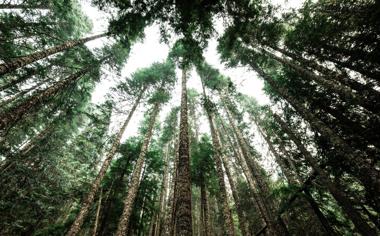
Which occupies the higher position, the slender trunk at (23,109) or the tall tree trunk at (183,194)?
the slender trunk at (23,109)

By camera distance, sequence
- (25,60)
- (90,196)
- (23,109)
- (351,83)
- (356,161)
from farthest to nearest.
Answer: (90,196), (351,83), (25,60), (23,109), (356,161)

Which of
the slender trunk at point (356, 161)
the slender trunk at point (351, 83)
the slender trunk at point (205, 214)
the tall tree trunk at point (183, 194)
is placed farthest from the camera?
the slender trunk at point (205, 214)

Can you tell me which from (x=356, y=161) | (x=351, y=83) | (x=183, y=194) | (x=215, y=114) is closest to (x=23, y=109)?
(x=183, y=194)

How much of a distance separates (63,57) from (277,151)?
2039 cm

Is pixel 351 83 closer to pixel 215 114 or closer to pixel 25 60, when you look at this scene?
pixel 215 114

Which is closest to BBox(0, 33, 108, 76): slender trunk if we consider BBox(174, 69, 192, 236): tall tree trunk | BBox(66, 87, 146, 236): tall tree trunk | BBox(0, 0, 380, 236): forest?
BBox(0, 0, 380, 236): forest

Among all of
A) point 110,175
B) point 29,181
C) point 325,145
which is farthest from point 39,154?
point 325,145

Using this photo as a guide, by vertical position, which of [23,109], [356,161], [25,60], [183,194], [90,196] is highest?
[25,60]

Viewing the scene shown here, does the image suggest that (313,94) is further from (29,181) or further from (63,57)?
(63,57)

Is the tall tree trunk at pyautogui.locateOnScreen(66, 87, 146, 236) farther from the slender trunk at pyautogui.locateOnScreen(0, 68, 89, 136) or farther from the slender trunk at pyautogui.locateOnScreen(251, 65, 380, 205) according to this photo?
the slender trunk at pyautogui.locateOnScreen(251, 65, 380, 205)

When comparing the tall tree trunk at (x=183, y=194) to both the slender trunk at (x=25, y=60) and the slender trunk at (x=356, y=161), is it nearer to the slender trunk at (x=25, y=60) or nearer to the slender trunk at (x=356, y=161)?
the slender trunk at (x=356, y=161)

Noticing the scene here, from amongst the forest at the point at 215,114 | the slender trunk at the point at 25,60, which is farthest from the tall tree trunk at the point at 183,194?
the slender trunk at the point at 25,60

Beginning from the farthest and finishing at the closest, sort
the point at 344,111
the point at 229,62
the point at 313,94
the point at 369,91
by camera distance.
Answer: the point at 229,62 → the point at 313,94 → the point at 344,111 → the point at 369,91

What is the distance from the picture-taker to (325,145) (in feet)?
33.9
